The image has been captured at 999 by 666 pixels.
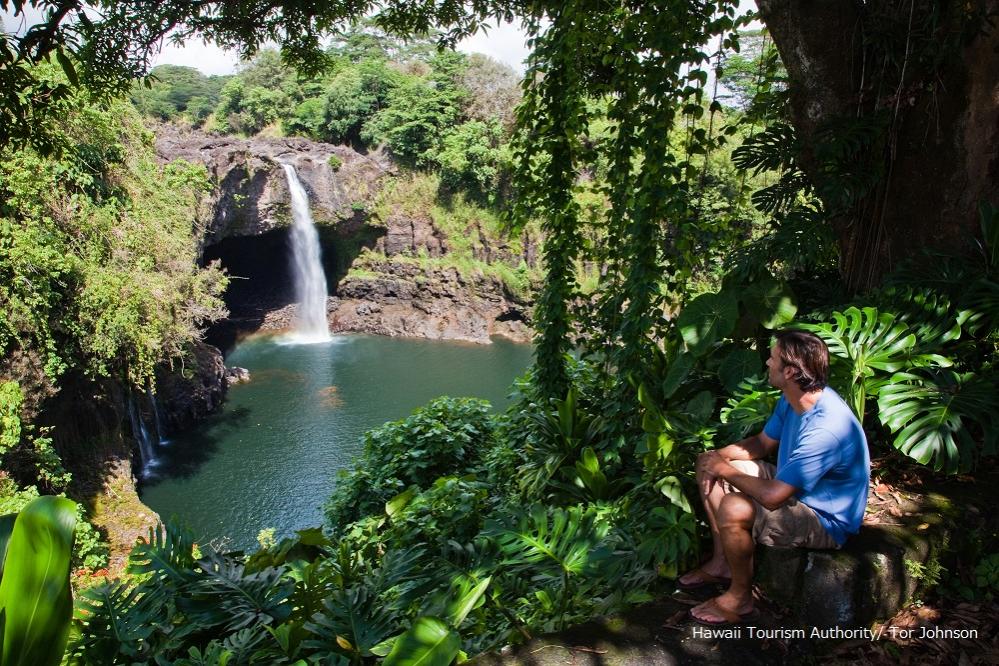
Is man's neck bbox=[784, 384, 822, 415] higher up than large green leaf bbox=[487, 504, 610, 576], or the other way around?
man's neck bbox=[784, 384, 822, 415]

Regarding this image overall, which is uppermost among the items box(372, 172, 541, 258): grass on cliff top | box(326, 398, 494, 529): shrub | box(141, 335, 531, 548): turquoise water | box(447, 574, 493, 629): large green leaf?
box(372, 172, 541, 258): grass on cliff top

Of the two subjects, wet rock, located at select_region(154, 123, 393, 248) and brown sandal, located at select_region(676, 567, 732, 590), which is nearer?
brown sandal, located at select_region(676, 567, 732, 590)

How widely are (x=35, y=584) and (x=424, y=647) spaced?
928 millimetres

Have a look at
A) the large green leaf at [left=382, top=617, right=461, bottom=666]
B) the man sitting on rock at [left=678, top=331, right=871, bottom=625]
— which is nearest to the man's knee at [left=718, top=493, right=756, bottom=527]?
the man sitting on rock at [left=678, top=331, right=871, bottom=625]

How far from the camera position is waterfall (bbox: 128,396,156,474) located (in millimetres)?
12227

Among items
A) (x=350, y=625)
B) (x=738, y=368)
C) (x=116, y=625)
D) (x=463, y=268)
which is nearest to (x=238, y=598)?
(x=116, y=625)

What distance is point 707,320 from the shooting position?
306 centimetres

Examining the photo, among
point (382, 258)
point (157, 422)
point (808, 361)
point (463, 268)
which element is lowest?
point (157, 422)

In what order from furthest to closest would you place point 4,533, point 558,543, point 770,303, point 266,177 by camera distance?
1. point 266,177
2. point 770,303
3. point 558,543
4. point 4,533

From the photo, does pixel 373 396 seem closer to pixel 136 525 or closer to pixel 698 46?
pixel 136 525

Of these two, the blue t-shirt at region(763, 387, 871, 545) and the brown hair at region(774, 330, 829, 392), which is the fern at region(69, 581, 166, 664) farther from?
the brown hair at region(774, 330, 829, 392)

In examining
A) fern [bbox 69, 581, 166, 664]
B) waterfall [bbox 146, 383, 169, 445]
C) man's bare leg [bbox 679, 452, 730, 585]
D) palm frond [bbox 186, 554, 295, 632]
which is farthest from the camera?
waterfall [bbox 146, 383, 169, 445]

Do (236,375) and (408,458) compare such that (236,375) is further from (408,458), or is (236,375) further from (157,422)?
(408,458)

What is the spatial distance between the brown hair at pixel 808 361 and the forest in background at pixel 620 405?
47 cm
